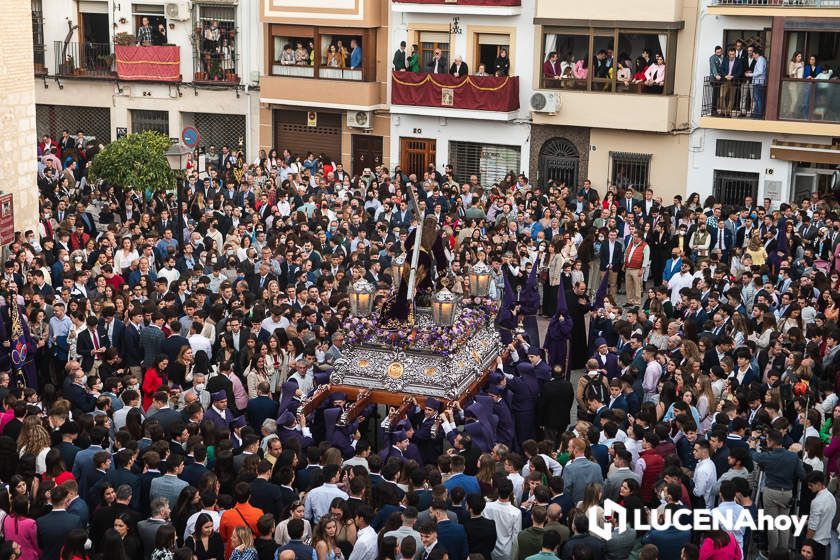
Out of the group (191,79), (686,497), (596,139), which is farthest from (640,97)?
(686,497)

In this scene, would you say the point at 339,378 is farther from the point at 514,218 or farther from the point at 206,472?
the point at 514,218

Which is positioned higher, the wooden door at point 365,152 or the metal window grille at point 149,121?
the metal window grille at point 149,121

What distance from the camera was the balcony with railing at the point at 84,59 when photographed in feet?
113

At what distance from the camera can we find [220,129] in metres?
34.6

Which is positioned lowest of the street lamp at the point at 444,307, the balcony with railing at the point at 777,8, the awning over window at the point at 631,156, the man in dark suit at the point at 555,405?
the man in dark suit at the point at 555,405

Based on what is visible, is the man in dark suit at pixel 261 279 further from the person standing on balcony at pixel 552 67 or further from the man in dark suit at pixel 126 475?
the person standing on balcony at pixel 552 67

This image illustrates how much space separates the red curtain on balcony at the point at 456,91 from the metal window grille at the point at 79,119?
9.14 metres

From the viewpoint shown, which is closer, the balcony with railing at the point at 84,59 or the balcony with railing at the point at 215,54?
the balcony with railing at the point at 215,54

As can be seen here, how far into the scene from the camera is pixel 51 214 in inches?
917

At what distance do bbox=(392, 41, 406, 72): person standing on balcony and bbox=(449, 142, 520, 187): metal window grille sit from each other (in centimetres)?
231

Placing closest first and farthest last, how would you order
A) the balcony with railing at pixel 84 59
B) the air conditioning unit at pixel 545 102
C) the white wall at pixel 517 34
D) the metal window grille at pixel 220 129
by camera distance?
the air conditioning unit at pixel 545 102 < the white wall at pixel 517 34 < the metal window grille at pixel 220 129 < the balcony with railing at pixel 84 59

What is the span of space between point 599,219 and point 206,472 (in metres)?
14.0

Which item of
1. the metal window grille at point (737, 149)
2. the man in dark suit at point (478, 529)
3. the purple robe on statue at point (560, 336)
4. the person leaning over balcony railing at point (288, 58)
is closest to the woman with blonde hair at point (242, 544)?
the man in dark suit at point (478, 529)

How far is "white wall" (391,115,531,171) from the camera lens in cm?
3083
